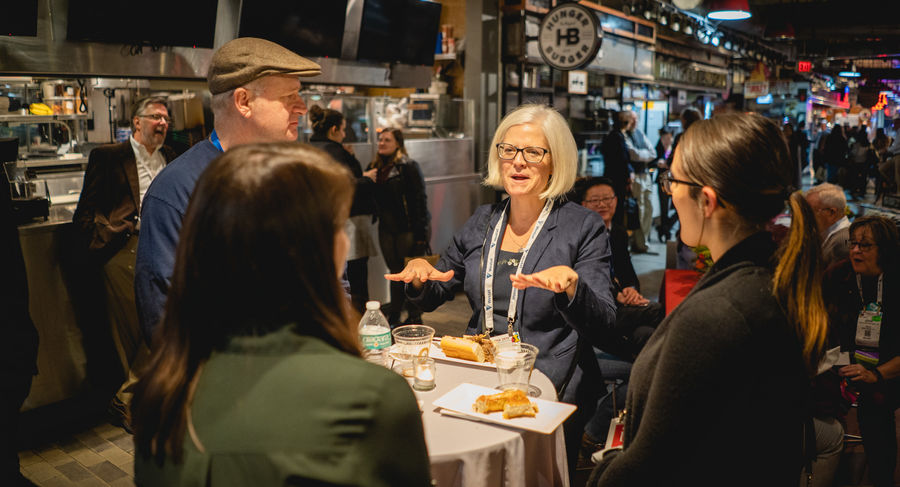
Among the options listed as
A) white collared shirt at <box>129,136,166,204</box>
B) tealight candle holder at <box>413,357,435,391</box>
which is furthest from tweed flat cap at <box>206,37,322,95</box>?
white collared shirt at <box>129,136,166,204</box>

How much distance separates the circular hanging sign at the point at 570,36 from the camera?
7.05m

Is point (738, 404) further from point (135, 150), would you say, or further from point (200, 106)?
point (200, 106)

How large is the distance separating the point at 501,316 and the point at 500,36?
6.48 meters

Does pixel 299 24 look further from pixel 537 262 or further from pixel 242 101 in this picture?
pixel 537 262

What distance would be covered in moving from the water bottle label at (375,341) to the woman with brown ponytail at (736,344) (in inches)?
42.9

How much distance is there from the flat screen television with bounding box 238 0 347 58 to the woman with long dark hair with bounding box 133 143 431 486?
17.2 feet

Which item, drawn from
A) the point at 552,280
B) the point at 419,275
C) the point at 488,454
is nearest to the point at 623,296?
the point at 419,275

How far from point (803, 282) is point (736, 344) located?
0.21 m

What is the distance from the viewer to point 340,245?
1100 mm

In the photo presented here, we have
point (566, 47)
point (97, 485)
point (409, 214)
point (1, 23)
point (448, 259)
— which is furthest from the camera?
point (566, 47)

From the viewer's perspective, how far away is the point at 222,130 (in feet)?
7.64

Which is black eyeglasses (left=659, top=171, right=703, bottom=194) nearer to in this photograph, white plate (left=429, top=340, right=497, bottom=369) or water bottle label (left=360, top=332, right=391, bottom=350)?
white plate (left=429, top=340, right=497, bottom=369)

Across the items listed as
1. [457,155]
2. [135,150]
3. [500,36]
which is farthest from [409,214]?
[500,36]

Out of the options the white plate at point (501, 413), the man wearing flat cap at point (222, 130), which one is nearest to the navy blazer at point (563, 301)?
the white plate at point (501, 413)
